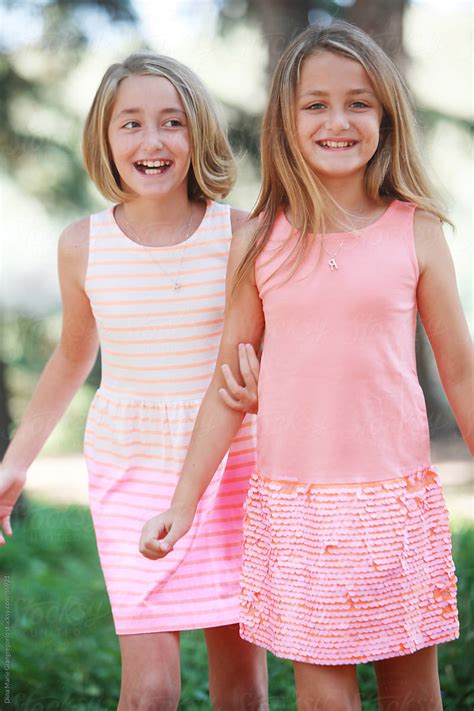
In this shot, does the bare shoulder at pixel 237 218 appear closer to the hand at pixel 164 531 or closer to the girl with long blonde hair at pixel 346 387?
the girl with long blonde hair at pixel 346 387

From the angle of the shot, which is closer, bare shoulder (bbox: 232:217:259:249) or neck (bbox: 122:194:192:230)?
bare shoulder (bbox: 232:217:259:249)

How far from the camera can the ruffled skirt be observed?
158 cm

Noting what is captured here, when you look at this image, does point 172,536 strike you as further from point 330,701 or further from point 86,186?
point 86,186

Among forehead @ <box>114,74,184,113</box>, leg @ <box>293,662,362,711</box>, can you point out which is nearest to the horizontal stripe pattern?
forehead @ <box>114,74,184,113</box>

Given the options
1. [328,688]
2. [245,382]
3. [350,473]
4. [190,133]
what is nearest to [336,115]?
[190,133]

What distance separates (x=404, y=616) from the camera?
5.22 ft

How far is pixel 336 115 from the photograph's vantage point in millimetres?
1643

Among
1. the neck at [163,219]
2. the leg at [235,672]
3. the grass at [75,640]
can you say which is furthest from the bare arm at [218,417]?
the grass at [75,640]

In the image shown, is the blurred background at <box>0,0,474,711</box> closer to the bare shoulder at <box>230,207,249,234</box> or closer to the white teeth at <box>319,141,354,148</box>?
the bare shoulder at <box>230,207,249,234</box>

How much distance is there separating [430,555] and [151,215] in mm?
842

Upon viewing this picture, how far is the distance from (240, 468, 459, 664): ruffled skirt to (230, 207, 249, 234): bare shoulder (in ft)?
1.81

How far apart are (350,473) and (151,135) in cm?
75

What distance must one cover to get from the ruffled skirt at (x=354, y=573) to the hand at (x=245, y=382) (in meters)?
0.16

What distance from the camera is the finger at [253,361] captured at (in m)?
1.73
